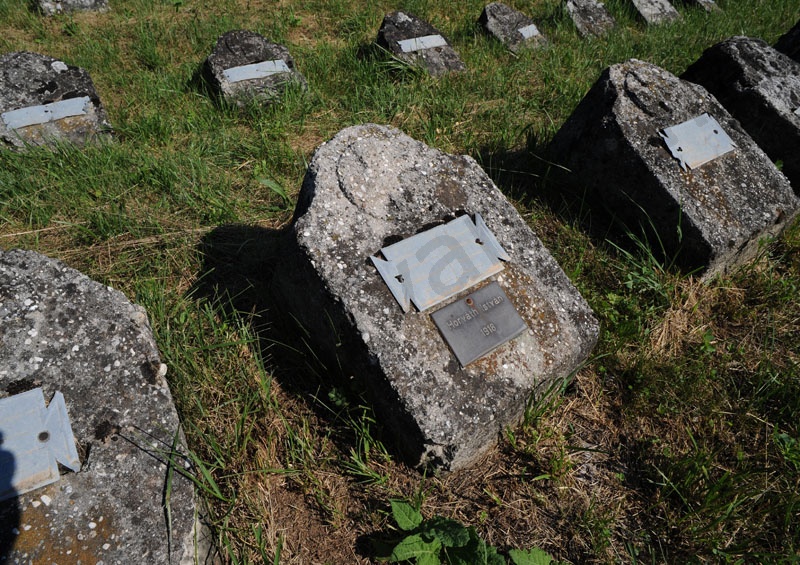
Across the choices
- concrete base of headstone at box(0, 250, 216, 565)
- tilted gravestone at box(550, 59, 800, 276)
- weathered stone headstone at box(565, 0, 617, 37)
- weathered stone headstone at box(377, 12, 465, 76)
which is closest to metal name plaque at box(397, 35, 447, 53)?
weathered stone headstone at box(377, 12, 465, 76)

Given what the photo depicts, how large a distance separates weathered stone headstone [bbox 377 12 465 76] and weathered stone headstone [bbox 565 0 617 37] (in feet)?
6.11

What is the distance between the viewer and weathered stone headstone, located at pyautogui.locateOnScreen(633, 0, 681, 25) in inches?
238

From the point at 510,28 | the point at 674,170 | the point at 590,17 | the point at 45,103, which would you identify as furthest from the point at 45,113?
the point at 590,17

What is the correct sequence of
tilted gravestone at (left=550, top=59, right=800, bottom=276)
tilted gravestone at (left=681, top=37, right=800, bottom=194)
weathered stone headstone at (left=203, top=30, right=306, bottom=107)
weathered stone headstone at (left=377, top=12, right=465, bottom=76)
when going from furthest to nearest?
1. weathered stone headstone at (left=377, top=12, right=465, bottom=76)
2. weathered stone headstone at (left=203, top=30, right=306, bottom=107)
3. tilted gravestone at (left=681, top=37, right=800, bottom=194)
4. tilted gravestone at (left=550, top=59, right=800, bottom=276)

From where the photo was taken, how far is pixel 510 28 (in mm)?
5301

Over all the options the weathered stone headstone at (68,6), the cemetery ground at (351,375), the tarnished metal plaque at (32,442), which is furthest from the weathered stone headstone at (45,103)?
the tarnished metal plaque at (32,442)

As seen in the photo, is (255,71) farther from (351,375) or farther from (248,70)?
(351,375)

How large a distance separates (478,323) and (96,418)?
1375 mm

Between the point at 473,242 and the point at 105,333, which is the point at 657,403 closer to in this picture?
the point at 473,242

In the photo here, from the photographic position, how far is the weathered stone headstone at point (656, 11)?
19.8 ft

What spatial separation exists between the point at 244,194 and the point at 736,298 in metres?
2.96

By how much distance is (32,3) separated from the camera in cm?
521

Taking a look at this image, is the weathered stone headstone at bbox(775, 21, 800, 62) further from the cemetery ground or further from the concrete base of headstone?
the concrete base of headstone

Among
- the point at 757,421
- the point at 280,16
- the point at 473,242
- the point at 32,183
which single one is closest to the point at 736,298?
the point at 757,421
